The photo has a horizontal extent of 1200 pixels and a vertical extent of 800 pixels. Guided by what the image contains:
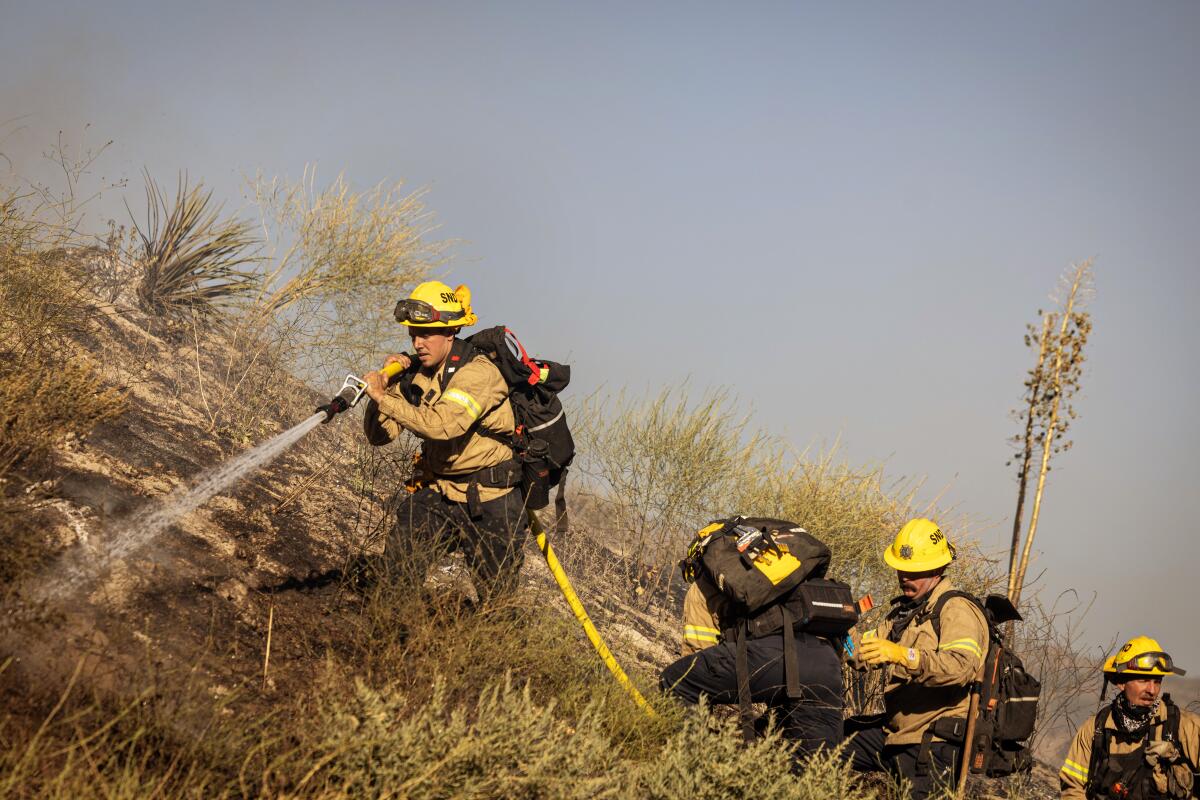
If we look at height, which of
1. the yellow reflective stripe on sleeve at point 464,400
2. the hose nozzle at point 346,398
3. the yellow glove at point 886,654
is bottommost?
the yellow glove at point 886,654

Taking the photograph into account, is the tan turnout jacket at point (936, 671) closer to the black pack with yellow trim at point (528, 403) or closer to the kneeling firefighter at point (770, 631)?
the kneeling firefighter at point (770, 631)

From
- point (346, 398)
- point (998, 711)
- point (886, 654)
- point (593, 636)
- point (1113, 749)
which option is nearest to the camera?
point (346, 398)

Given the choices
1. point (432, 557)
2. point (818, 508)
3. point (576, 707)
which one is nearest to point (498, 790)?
point (576, 707)

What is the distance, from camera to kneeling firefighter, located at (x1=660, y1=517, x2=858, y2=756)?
514 cm

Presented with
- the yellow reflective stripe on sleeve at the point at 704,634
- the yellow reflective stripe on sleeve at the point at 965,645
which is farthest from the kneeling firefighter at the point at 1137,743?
the yellow reflective stripe on sleeve at the point at 704,634

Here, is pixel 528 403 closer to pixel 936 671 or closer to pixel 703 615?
pixel 703 615

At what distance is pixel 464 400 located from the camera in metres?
5.16

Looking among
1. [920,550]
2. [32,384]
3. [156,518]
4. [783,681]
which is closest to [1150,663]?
[920,550]

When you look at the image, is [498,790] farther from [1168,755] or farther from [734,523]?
[1168,755]

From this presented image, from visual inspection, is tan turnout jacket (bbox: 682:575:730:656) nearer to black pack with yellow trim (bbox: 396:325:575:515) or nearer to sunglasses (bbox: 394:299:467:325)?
black pack with yellow trim (bbox: 396:325:575:515)

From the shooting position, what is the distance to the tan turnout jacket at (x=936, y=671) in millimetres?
5062

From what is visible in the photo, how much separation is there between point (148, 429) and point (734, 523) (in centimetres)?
463

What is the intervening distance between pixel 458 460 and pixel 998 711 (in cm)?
337

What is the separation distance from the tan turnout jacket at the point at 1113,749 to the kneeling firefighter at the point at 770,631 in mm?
1646
